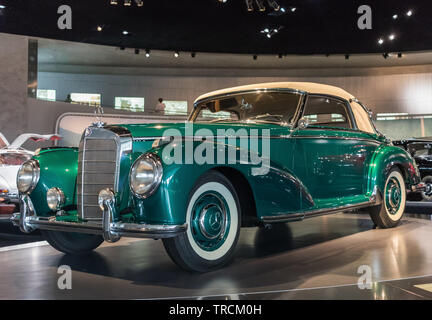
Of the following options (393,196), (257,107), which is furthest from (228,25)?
(257,107)

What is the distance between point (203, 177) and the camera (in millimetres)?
3014

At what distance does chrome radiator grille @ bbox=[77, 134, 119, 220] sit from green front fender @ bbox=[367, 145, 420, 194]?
9.59 feet

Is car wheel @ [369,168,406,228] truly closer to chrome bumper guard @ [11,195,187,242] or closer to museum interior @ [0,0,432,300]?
museum interior @ [0,0,432,300]

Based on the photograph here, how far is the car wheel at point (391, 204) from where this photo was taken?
5094 millimetres

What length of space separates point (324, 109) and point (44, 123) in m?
11.1

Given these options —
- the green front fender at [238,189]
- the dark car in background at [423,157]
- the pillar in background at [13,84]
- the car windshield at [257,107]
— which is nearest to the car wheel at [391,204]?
the green front fender at [238,189]

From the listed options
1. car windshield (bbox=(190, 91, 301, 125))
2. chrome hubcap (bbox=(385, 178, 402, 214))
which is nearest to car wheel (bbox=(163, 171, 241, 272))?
car windshield (bbox=(190, 91, 301, 125))

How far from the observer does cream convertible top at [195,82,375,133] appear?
4359 millimetres

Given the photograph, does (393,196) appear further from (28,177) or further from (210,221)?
(28,177)

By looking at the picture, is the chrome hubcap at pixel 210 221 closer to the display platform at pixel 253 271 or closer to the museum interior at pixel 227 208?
the museum interior at pixel 227 208

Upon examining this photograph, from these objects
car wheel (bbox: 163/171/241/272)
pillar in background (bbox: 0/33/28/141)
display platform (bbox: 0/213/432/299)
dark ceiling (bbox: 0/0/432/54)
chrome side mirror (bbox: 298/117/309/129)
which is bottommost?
display platform (bbox: 0/213/432/299)

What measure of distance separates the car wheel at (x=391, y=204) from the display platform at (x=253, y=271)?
0.40m

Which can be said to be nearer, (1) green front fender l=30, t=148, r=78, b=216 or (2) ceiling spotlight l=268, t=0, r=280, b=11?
(1) green front fender l=30, t=148, r=78, b=216

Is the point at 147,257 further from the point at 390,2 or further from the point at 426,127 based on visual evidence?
the point at 426,127
